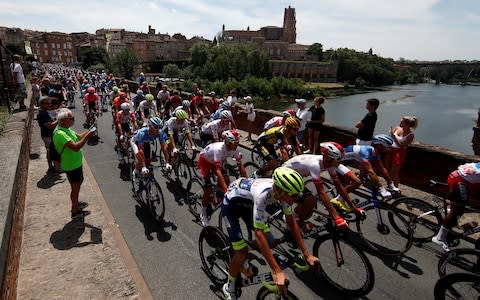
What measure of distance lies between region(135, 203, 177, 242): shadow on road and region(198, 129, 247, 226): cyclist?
0.76 meters

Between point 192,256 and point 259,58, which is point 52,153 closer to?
point 192,256

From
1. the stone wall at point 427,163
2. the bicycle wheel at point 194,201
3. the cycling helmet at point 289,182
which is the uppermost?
the cycling helmet at point 289,182

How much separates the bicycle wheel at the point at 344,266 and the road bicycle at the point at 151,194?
3.17 metres

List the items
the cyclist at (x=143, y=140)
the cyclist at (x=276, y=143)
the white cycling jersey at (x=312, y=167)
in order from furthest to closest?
the cyclist at (x=276, y=143) → the cyclist at (x=143, y=140) → the white cycling jersey at (x=312, y=167)

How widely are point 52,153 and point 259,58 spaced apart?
323ft

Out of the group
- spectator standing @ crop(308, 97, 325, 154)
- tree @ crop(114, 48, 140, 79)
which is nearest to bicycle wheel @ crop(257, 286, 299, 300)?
spectator standing @ crop(308, 97, 325, 154)

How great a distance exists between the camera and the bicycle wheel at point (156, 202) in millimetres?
6452

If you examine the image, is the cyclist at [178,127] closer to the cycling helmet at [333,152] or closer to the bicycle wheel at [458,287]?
the cycling helmet at [333,152]

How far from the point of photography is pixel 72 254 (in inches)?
209

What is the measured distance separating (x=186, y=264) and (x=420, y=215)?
3899 millimetres

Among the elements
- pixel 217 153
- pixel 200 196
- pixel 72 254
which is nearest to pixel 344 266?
pixel 217 153

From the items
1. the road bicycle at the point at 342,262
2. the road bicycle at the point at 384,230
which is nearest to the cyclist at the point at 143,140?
the road bicycle at the point at 342,262

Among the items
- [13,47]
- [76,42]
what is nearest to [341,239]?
[13,47]

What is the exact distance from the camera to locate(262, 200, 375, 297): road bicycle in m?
4.33
